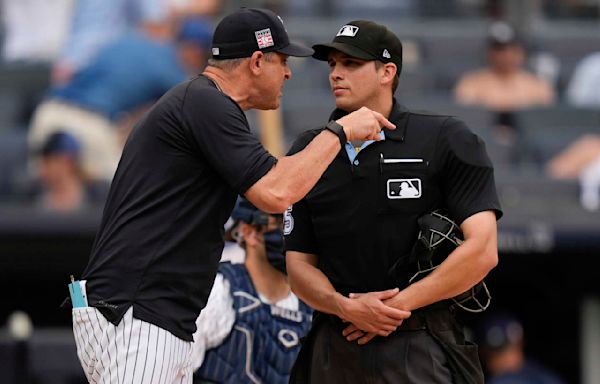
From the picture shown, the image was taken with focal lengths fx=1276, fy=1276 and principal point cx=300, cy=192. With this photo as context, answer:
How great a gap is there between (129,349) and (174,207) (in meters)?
0.46

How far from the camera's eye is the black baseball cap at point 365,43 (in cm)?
427

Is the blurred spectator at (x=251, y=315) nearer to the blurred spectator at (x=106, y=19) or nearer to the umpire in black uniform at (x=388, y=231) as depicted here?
the umpire in black uniform at (x=388, y=231)

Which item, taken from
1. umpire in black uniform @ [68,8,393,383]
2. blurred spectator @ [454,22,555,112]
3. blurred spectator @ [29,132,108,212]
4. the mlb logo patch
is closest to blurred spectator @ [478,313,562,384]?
blurred spectator @ [454,22,555,112]

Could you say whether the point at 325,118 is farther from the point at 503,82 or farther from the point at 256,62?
the point at 256,62

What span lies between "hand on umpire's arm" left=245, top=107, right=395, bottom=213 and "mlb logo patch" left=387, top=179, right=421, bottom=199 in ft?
0.98

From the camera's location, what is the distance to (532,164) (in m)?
8.23

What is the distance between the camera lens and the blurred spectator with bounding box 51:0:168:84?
355 inches

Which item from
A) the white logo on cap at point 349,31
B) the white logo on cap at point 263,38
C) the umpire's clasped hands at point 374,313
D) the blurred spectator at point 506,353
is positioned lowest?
the blurred spectator at point 506,353

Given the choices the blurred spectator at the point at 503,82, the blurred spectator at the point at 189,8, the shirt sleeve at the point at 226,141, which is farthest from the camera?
the blurred spectator at the point at 189,8

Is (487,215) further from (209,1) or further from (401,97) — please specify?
(209,1)

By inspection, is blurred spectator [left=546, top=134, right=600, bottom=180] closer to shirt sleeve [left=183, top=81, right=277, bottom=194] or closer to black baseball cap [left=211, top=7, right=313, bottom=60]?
black baseball cap [left=211, top=7, right=313, bottom=60]

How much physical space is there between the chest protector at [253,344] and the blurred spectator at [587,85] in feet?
15.4

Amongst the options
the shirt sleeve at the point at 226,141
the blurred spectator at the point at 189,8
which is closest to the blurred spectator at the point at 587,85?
the blurred spectator at the point at 189,8

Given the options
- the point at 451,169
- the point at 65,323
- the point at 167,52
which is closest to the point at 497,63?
the point at 167,52
